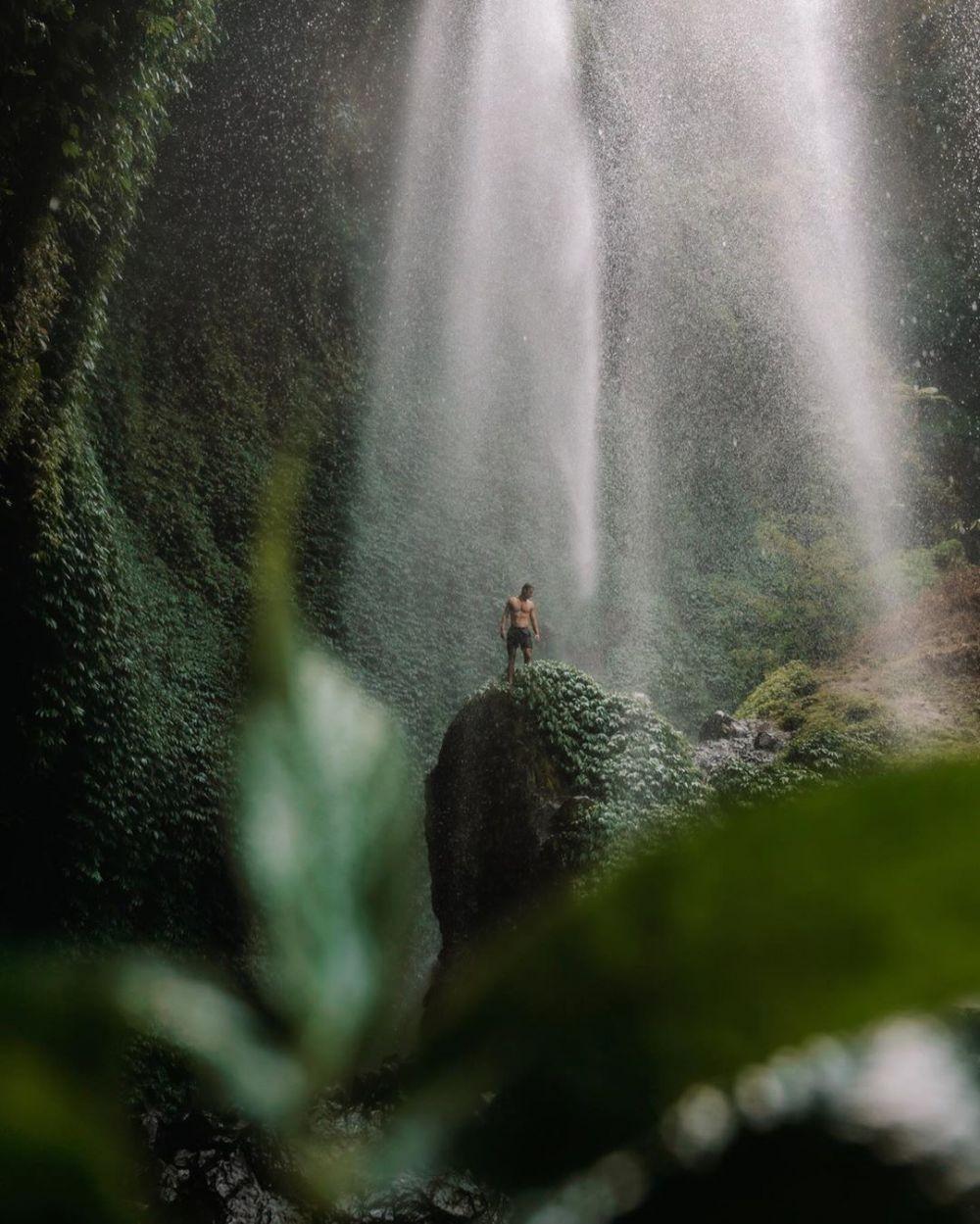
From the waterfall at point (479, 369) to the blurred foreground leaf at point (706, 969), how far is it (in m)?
10.8

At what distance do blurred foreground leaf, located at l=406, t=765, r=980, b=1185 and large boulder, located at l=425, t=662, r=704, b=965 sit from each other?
22.7 ft

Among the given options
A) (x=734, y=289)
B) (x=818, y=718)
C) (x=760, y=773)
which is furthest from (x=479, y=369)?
(x=760, y=773)

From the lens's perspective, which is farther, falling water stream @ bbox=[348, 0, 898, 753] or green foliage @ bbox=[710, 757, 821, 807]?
falling water stream @ bbox=[348, 0, 898, 753]

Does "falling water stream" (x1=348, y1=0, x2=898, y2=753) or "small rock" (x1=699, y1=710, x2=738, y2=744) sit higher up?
"falling water stream" (x1=348, y1=0, x2=898, y2=753)

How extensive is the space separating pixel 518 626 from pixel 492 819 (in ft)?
6.12

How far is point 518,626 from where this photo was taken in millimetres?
8945

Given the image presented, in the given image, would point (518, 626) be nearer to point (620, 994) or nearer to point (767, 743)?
point (767, 743)

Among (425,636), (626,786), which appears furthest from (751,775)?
(425,636)

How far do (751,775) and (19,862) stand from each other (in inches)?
217

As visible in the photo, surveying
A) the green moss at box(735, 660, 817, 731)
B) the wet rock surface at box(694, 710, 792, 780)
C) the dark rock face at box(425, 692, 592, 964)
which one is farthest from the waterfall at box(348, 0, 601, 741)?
the wet rock surface at box(694, 710, 792, 780)

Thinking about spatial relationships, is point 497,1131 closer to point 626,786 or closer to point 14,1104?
point 14,1104

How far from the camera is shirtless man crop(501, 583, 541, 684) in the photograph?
8867mm

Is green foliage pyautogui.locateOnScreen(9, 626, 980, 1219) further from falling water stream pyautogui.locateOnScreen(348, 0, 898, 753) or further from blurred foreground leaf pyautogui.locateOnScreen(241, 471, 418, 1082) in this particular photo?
falling water stream pyautogui.locateOnScreen(348, 0, 898, 753)

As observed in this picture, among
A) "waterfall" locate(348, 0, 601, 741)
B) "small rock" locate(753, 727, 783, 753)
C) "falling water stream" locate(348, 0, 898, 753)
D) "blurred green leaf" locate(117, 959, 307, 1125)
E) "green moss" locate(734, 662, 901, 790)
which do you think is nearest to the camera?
"blurred green leaf" locate(117, 959, 307, 1125)
